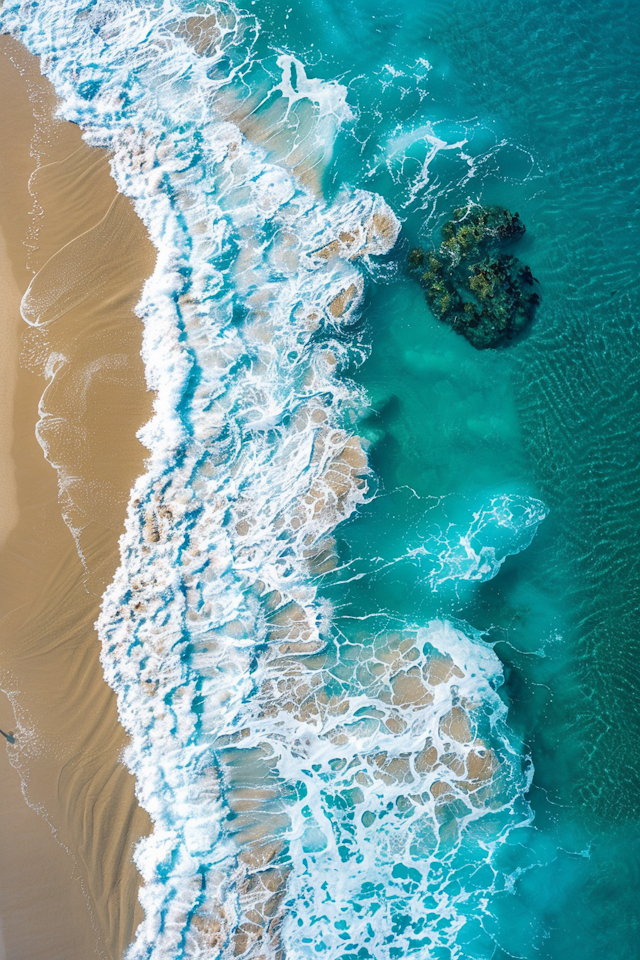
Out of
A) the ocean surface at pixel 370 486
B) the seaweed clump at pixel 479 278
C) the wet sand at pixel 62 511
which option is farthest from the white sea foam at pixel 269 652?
the seaweed clump at pixel 479 278

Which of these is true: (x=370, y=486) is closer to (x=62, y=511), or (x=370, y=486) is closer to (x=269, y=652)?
(x=269, y=652)

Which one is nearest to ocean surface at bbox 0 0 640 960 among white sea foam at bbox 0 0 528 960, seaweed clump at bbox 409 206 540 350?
white sea foam at bbox 0 0 528 960

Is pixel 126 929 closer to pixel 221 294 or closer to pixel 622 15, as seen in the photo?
pixel 221 294

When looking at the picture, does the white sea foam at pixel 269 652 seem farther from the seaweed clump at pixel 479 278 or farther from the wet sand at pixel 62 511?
the seaweed clump at pixel 479 278

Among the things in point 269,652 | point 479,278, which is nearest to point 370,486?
point 269,652

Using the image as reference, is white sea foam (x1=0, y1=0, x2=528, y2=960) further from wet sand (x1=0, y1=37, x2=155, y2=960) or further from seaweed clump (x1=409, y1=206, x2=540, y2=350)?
seaweed clump (x1=409, y1=206, x2=540, y2=350)
